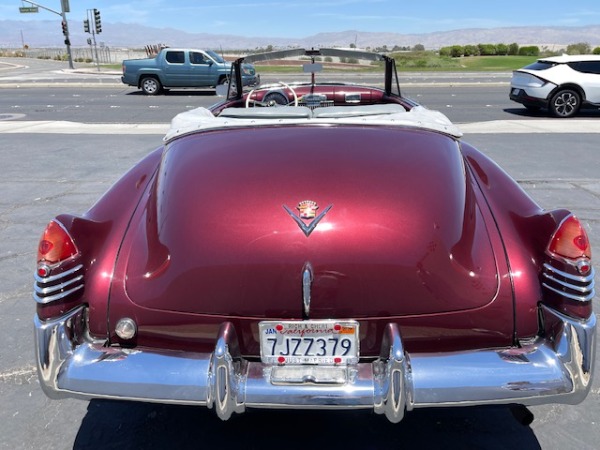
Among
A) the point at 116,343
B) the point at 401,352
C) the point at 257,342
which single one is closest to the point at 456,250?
the point at 401,352

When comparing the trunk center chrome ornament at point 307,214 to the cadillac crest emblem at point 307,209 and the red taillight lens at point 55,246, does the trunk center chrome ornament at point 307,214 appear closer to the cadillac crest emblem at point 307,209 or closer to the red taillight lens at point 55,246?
the cadillac crest emblem at point 307,209

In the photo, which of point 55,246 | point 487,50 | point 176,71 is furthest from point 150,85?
point 487,50

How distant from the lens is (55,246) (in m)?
2.28

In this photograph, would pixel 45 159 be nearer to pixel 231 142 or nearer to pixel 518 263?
pixel 231 142

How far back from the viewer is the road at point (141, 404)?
8.15ft

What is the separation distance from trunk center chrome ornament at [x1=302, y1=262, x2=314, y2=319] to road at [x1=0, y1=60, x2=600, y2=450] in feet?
2.54

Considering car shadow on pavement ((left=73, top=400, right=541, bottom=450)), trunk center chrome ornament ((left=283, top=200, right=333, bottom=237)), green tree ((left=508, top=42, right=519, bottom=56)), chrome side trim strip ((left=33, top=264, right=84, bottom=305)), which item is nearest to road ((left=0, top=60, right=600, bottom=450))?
car shadow on pavement ((left=73, top=400, right=541, bottom=450))

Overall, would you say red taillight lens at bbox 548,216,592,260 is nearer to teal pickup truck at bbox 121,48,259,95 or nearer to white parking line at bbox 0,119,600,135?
white parking line at bbox 0,119,600,135

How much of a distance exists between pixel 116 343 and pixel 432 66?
40.0 m

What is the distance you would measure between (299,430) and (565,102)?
12484mm

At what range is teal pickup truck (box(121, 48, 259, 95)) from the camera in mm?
19094

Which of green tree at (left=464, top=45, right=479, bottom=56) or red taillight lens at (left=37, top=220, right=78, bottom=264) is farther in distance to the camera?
green tree at (left=464, top=45, right=479, bottom=56)

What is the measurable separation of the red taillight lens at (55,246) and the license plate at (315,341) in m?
0.90

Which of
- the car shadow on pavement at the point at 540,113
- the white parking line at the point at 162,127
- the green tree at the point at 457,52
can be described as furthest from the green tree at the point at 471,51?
the white parking line at the point at 162,127
